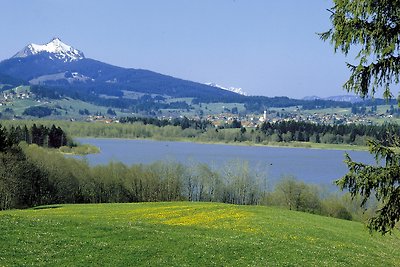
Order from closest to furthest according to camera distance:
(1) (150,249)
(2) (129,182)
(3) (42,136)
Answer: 1. (1) (150,249)
2. (2) (129,182)
3. (3) (42,136)

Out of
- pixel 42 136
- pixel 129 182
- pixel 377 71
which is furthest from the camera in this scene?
pixel 42 136

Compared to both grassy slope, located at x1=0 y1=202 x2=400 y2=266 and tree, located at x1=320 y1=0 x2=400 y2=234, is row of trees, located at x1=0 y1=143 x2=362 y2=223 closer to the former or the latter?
grassy slope, located at x1=0 y1=202 x2=400 y2=266

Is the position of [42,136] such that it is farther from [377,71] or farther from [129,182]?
[377,71]

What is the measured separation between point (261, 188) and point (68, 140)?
7910 centimetres

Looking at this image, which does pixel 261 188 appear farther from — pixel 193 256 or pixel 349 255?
pixel 193 256

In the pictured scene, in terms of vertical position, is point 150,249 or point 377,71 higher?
point 377,71

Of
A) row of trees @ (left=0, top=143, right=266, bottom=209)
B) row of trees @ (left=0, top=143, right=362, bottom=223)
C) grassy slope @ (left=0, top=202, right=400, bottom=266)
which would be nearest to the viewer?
grassy slope @ (left=0, top=202, right=400, bottom=266)

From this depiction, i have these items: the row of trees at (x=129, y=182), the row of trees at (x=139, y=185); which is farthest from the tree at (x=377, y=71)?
the row of trees at (x=129, y=182)

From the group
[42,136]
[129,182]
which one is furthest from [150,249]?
[42,136]

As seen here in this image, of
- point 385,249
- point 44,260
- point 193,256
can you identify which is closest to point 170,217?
point 385,249

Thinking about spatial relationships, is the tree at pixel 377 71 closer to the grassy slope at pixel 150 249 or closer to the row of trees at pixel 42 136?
the grassy slope at pixel 150 249

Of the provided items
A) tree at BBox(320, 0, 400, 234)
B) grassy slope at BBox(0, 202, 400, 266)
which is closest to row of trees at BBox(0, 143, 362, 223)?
grassy slope at BBox(0, 202, 400, 266)

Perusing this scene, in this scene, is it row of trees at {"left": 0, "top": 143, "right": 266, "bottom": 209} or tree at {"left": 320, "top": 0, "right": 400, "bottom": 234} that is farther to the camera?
row of trees at {"left": 0, "top": 143, "right": 266, "bottom": 209}

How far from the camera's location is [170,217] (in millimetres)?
38219
